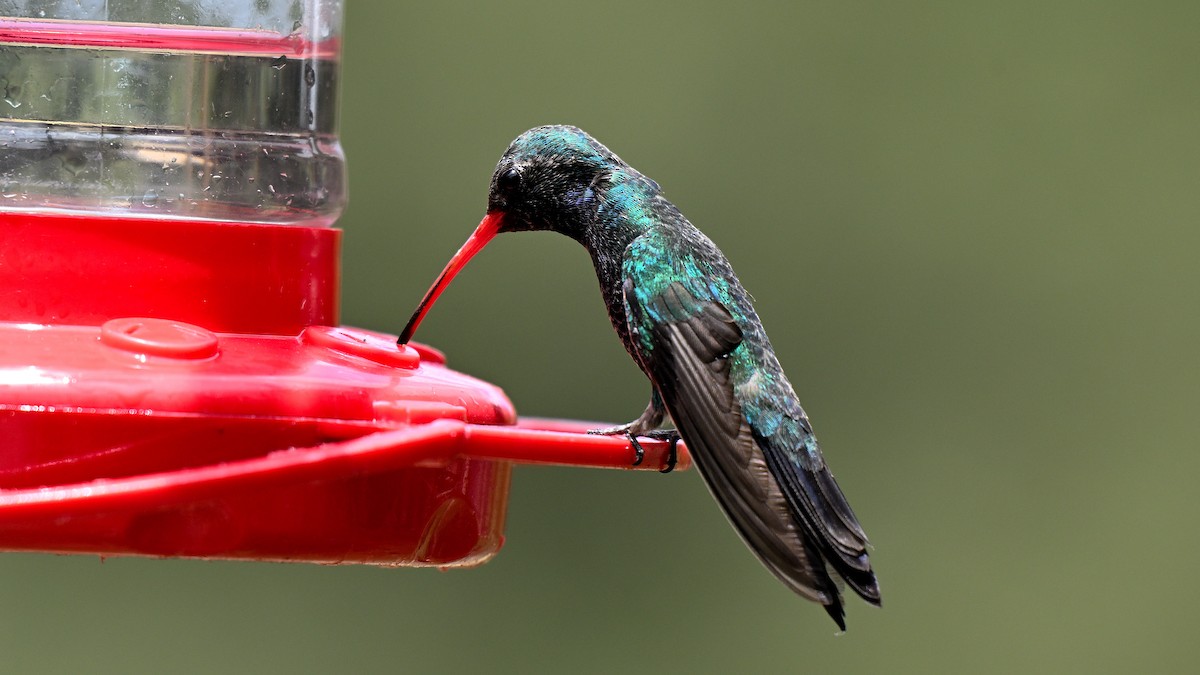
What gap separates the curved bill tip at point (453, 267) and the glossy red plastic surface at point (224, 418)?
116 mm

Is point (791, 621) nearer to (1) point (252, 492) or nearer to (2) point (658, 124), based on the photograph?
(2) point (658, 124)

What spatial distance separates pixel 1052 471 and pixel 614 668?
283 cm

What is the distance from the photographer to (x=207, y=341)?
2.59 metres

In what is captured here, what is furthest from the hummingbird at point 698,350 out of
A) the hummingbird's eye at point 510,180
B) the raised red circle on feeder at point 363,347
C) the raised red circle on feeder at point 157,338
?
the raised red circle on feeder at point 157,338

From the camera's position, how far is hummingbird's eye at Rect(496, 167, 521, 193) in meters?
3.74

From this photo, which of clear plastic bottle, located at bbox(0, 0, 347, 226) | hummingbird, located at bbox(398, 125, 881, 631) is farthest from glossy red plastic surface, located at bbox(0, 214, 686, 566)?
clear plastic bottle, located at bbox(0, 0, 347, 226)

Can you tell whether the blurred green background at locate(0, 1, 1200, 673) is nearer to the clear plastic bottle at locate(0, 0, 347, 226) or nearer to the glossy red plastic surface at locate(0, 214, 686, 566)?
the clear plastic bottle at locate(0, 0, 347, 226)

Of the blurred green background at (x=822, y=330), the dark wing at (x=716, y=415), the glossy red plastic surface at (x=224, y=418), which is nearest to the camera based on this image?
the glossy red plastic surface at (x=224, y=418)

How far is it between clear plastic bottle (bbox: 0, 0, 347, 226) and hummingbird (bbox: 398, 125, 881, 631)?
45 cm

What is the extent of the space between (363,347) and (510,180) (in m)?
0.99

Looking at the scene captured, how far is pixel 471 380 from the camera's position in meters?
2.99

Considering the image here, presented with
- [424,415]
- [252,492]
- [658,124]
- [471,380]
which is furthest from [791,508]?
[658,124]

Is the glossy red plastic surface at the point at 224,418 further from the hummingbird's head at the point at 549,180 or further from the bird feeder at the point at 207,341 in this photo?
the hummingbird's head at the point at 549,180

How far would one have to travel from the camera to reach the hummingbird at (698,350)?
3082 mm
